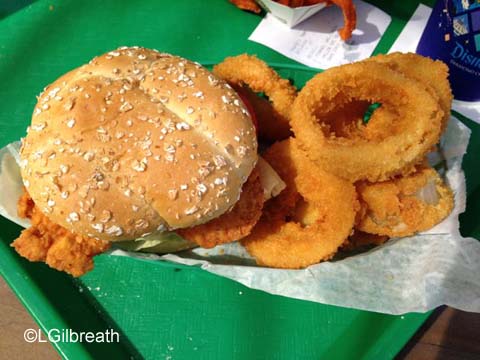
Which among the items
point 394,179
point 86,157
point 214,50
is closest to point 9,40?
point 214,50

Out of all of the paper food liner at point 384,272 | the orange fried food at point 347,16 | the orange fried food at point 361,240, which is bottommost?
the orange fried food at point 361,240

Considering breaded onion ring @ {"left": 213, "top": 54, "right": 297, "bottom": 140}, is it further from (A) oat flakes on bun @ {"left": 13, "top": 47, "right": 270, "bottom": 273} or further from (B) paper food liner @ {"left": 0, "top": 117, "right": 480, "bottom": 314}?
(B) paper food liner @ {"left": 0, "top": 117, "right": 480, "bottom": 314}

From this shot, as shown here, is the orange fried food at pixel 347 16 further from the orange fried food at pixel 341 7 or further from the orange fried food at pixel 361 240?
the orange fried food at pixel 361 240

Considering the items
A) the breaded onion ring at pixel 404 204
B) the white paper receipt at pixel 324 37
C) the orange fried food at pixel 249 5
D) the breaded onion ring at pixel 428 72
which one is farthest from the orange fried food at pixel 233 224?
the orange fried food at pixel 249 5

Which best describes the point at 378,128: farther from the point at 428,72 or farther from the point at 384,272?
the point at 384,272

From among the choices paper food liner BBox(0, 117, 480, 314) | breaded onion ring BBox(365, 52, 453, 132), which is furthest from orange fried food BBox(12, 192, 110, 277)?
breaded onion ring BBox(365, 52, 453, 132)
